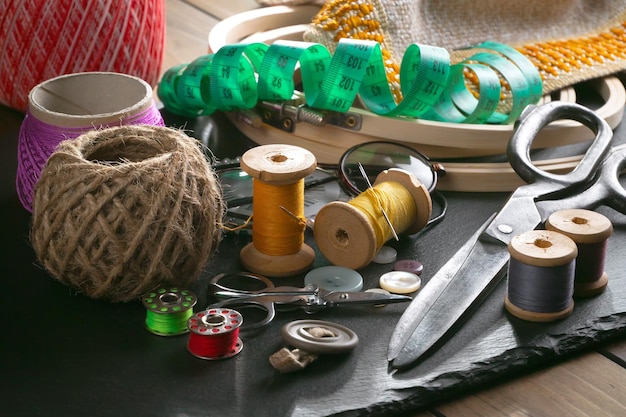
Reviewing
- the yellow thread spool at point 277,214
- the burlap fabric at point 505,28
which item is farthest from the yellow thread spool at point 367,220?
the burlap fabric at point 505,28

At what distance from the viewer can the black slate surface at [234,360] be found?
2.55 feet

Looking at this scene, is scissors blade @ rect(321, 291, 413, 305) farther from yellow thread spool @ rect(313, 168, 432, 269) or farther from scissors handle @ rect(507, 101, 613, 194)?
scissors handle @ rect(507, 101, 613, 194)

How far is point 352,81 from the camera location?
3.69 ft

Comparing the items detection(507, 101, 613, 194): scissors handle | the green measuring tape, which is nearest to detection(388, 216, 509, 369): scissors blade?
detection(507, 101, 613, 194): scissors handle

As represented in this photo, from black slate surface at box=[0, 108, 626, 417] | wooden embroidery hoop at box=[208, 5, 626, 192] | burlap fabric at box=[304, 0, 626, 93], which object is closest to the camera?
black slate surface at box=[0, 108, 626, 417]

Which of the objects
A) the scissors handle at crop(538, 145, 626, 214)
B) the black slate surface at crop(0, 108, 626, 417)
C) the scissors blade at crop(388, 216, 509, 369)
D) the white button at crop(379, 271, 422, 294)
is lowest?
the black slate surface at crop(0, 108, 626, 417)

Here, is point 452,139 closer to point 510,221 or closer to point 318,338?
point 510,221

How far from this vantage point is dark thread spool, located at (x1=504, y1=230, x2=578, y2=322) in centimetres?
83

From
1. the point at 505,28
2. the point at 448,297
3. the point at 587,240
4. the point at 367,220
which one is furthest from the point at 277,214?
the point at 505,28

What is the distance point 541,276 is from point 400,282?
0.15m

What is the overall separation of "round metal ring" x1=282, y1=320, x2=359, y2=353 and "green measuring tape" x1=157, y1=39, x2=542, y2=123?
367 mm

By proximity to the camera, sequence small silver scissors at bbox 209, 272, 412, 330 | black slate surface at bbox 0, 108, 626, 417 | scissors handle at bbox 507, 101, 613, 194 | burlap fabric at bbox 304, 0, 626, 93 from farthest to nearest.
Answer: burlap fabric at bbox 304, 0, 626, 93 < scissors handle at bbox 507, 101, 613, 194 < small silver scissors at bbox 209, 272, 412, 330 < black slate surface at bbox 0, 108, 626, 417

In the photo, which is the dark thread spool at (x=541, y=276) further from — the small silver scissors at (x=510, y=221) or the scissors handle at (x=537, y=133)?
the scissors handle at (x=537, y=133)

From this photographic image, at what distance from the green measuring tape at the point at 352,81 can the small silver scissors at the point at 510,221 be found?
128 mm
